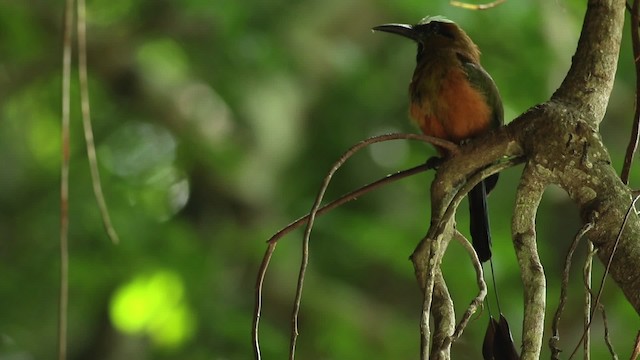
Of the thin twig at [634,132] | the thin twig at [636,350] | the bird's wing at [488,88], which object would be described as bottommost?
the thin twig at [636,350]

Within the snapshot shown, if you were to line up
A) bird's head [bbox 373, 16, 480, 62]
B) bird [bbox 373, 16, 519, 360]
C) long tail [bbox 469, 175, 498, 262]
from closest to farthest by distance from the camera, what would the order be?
long tail [bbox 469, 175, 498, 262] → bird [bbox 373, 16, 519, 360] → bird's head [bbox 373, 16, 480, 62]

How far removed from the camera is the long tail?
100 inches

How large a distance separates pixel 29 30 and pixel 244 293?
6.75 feet

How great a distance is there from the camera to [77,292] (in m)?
5.58

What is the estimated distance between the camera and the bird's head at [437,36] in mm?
3195

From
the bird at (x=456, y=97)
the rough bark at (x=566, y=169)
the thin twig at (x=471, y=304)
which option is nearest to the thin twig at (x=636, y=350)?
the rough bark at (x=566, y=169)

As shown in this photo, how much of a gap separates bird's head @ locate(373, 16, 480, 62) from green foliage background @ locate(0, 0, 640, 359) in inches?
60.4

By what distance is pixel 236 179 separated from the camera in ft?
20.1

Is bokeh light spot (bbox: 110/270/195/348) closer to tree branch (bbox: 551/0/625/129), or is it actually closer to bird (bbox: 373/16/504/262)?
bird (bbox: 373/16/504/262)

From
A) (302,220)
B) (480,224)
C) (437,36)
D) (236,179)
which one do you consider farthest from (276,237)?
(236,179)

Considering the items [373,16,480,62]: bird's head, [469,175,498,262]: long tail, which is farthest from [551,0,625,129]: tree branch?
[373,16,480,62]: bird's head

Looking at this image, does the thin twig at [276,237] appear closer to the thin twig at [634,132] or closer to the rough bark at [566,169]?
the rough bark at [566,169]

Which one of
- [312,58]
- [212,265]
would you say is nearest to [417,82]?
[212,265]

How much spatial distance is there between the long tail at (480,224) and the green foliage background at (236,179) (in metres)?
2.07
